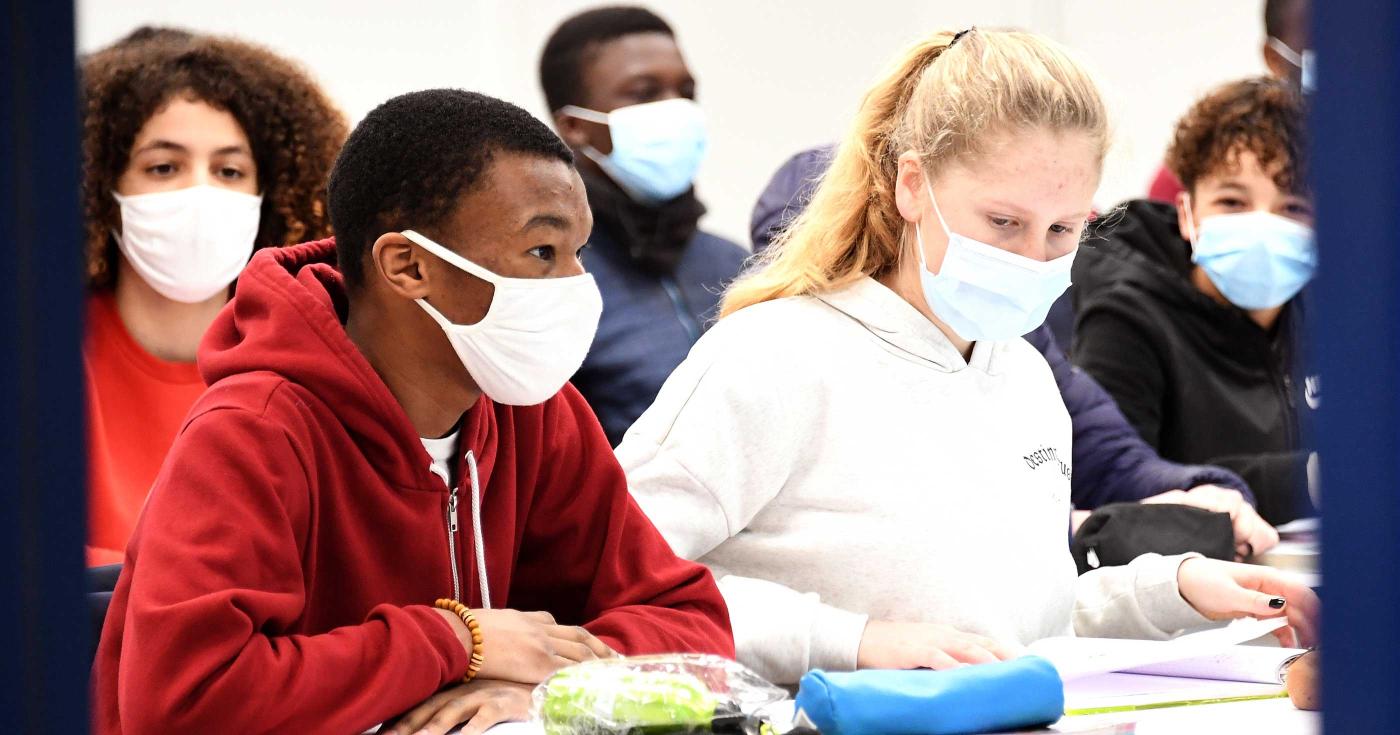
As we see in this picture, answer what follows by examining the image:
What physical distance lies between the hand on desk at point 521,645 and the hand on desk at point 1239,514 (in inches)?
47.9

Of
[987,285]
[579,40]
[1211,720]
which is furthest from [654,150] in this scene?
[1211,720]

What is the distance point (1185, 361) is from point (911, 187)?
1379 mm

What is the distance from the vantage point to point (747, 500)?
1617 millimetres

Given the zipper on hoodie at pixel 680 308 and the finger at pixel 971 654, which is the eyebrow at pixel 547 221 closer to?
the finger at pixel 971 654

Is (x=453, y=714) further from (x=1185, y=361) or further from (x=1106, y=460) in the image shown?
(x=1185, y=361)

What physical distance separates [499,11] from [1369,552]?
12.1ft

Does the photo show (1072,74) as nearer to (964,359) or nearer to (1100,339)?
(964,359)

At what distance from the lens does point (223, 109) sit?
2.41m

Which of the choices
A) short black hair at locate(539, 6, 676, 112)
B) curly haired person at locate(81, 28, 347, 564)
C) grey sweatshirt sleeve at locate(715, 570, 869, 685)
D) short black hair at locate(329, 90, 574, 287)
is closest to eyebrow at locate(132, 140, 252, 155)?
curly haired person at locate(81, 28, 347, 564)

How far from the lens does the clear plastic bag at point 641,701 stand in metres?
1.06

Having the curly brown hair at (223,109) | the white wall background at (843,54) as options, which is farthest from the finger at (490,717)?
the white wall background at (843,54)

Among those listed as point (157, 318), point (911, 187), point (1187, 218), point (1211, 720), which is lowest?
point (157, 318)

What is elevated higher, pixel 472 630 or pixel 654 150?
pixel 654 150

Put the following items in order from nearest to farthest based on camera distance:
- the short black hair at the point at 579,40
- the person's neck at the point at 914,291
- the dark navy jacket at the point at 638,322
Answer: the person's neck at the point at 914,291, the dark navy jacket at the point at 638,322, the short black hair at the point at 579,40
